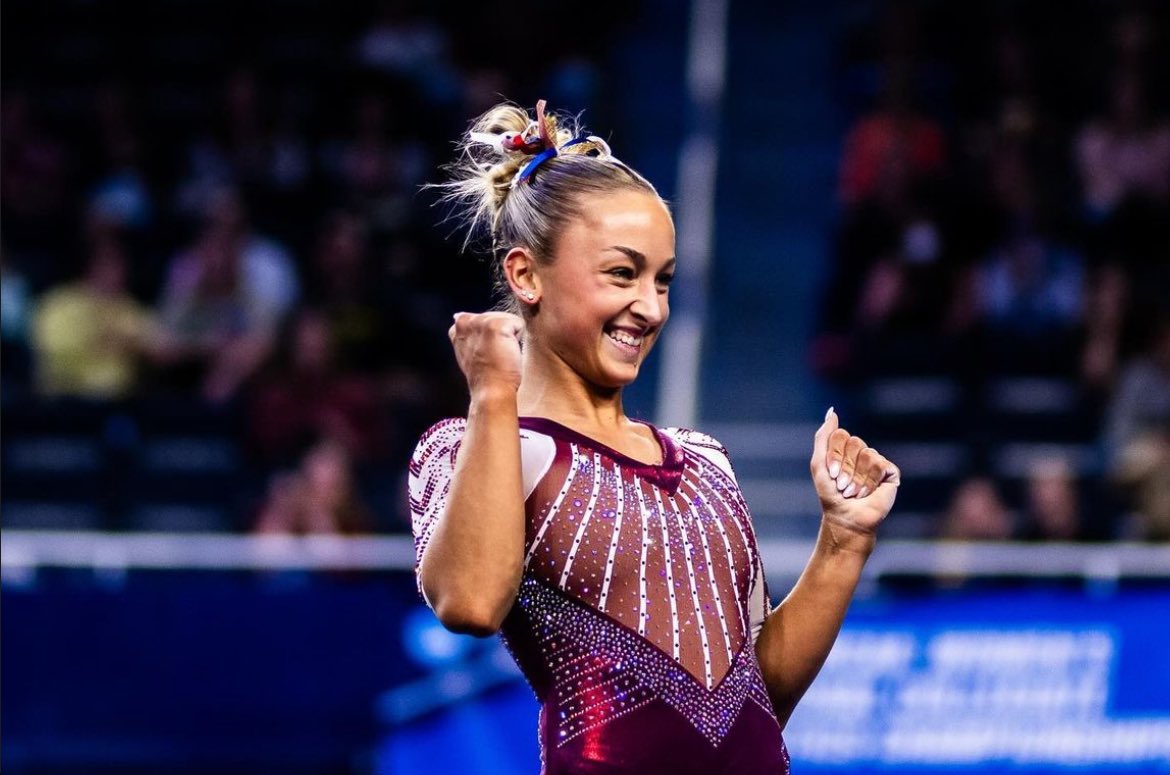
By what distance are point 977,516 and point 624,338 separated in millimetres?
4386

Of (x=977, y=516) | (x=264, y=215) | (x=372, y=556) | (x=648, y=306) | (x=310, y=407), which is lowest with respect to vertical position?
(x=372, y=556)

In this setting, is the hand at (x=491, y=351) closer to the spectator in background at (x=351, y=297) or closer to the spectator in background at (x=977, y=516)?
the spectator in background at (x=977, y=516)

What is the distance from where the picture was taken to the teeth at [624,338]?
2.39 m

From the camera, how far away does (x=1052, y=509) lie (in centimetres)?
652

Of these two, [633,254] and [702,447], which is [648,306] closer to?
[633,254]

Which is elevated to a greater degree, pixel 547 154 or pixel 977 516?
pixel 547 154

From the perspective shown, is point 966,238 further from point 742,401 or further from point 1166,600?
point 1166,600

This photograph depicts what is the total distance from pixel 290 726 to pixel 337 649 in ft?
1.01

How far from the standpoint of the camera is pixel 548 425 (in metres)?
2.39

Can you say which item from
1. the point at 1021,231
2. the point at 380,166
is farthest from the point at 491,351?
the point at 380,166

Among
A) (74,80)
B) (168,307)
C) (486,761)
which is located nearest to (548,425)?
(486,761)

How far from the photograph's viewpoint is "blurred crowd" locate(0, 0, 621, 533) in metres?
7.47

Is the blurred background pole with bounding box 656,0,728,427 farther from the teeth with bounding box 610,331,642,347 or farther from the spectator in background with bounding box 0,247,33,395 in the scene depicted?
the teeth with bounding box 610,331,642,347

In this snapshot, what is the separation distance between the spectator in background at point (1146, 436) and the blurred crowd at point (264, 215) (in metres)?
2.67
